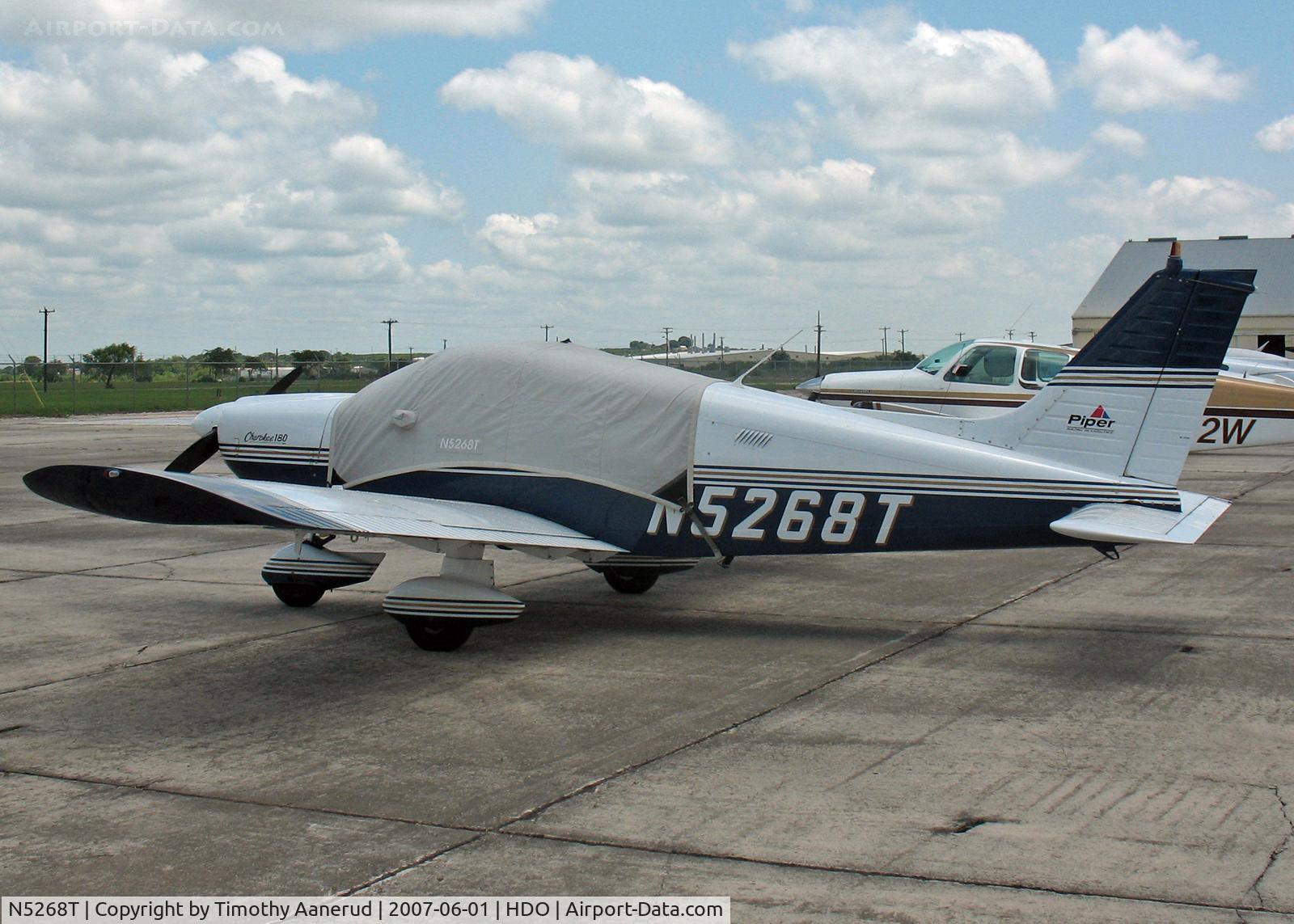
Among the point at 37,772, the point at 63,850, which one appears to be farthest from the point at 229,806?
the point at 37,772

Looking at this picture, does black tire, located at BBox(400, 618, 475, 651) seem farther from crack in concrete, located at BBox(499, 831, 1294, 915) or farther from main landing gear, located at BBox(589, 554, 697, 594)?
crack in concrete, located at BBox(499, 831, 1294, 915)

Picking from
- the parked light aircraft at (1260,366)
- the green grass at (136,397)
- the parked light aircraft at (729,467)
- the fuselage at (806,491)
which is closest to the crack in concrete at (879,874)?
the parked light aircraft at (729,467)

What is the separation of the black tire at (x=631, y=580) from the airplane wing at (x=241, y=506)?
189 centimetres

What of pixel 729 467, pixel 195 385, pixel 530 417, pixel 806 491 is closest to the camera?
pixel 806 491

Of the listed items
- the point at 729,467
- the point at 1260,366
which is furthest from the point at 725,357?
the point at 729,467

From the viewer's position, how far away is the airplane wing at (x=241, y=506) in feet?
21.9

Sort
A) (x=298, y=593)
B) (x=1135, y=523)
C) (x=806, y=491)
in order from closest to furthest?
(x=1135, y=523), (x=806, y=491), (x=298, y=593)

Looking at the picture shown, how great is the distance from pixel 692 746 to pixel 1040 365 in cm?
1623

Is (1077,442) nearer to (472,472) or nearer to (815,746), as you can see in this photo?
(815,746)

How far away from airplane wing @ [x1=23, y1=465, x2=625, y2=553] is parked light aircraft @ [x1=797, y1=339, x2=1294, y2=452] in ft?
43.6

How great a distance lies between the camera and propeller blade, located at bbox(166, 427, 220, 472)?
33.7 feet

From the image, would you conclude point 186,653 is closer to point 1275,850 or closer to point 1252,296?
point 1275,850

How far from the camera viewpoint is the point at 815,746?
5.93 metres

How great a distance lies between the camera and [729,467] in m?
8.44
